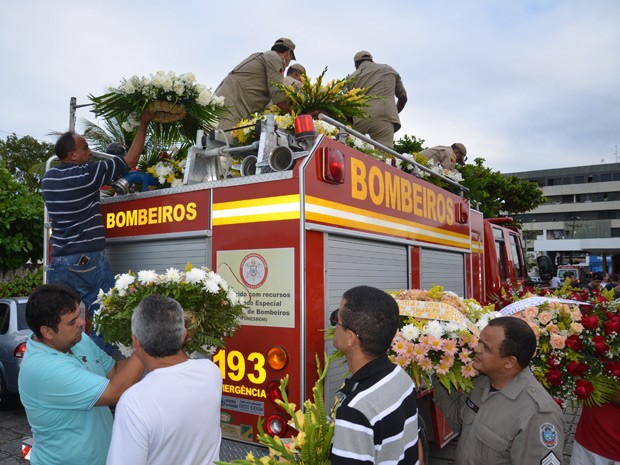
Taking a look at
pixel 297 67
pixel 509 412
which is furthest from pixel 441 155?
pixel 509 412

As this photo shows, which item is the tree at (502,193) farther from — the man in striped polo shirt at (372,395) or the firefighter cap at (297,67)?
the man in striped polo shirt at (372,395)

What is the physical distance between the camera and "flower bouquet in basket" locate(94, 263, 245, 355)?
9.77ft

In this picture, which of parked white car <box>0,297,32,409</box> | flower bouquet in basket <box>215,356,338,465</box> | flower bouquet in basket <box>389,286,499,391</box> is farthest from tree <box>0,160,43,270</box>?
flower bouquet in basket <box>215,356,338,465</box>

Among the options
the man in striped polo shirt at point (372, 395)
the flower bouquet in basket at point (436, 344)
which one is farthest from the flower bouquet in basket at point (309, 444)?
the flower bouquet in basket at point (436, 344)

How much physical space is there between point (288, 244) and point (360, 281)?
0.82 m

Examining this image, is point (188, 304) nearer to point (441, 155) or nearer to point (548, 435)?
point (548, 435)

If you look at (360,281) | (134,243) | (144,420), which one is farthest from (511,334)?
(134,243)

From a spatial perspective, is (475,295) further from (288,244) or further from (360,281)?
(288,244)

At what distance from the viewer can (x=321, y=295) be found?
3354 mm

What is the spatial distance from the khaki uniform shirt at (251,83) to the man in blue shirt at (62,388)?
378 cm

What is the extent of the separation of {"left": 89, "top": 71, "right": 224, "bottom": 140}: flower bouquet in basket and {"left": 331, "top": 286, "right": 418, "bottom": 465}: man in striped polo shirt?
278 cm

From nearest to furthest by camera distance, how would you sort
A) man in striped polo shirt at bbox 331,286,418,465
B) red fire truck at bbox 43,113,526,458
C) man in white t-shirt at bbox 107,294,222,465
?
man in striped polo shirt at bbox 331,286,418,465
man in white t-shirt at bbox 107,294,222,465
red fire truck at bbox 43,113,526,458

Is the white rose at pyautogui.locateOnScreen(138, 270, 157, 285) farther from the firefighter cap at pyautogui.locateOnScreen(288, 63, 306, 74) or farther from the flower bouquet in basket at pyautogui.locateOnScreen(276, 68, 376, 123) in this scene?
the firefighter cap at pyautogui.locateOnScreen(288, 63, 306, 74)

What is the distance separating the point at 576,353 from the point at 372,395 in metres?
1.92
